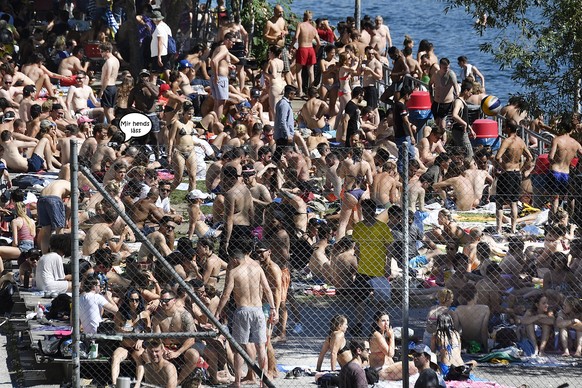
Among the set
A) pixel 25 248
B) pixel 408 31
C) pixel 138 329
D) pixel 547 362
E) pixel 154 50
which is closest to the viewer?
pixel 138 329

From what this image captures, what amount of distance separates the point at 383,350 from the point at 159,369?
7.57 feet

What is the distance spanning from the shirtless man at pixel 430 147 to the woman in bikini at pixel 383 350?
7.41 metres

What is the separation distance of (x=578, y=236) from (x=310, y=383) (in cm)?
417

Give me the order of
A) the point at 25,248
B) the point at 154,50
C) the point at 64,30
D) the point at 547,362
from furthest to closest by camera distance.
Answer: the point at 64,30 < the point at 154,50 < the point at 25,248 < the point at 547,362

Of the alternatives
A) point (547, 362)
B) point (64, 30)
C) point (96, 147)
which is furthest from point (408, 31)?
point (547, 362)

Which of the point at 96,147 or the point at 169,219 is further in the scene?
the point at 96,147

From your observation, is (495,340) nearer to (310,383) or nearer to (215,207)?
(310,383)

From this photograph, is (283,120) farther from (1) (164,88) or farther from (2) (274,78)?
(1) (164,88)

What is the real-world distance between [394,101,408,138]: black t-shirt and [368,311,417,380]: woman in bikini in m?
8.38

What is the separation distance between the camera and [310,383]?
1496 centimetres

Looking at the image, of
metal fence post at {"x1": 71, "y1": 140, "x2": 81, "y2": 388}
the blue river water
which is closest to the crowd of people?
metal fence post at {"x1": 71, "y1": 140, "x2": 81, "y2": 388}

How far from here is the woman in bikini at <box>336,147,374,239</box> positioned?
18.1 meters

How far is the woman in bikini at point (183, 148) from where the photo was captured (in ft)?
67.5

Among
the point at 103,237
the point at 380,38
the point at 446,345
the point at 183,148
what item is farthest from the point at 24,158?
the point at 446,345
